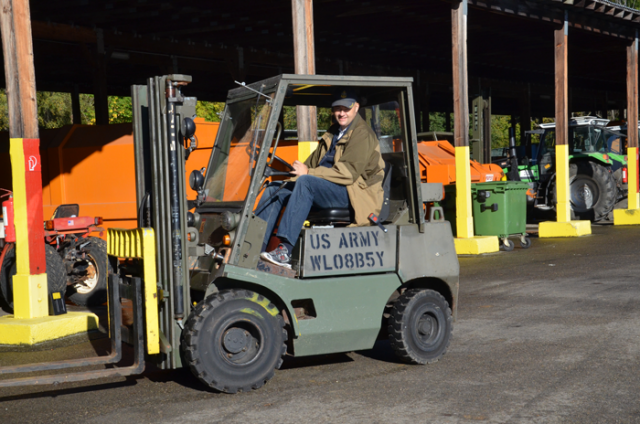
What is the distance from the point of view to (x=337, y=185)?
5.41 meters

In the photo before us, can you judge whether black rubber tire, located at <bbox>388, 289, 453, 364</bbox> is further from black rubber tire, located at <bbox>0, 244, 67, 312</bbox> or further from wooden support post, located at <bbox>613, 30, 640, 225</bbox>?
wooden support post, located at <bbox>613, 30, 640, 225</bbox>

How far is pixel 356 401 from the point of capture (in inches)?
189

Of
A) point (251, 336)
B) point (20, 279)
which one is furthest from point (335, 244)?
point (20, 279)

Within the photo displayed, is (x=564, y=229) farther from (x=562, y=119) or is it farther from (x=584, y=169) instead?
(x=584, y=169)

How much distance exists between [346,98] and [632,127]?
15.1 m

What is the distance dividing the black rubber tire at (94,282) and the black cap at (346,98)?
466 cm

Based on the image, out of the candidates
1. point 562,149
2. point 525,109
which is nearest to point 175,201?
point 562,149

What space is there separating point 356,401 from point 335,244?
114cm

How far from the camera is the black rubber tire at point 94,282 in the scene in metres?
9.15

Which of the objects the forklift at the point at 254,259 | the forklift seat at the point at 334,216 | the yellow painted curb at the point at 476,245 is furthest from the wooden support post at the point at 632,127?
the forklift seat at the point at 334,216

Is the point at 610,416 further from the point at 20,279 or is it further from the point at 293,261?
the point at 20,279

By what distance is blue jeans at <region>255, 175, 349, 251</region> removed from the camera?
5.19 meters

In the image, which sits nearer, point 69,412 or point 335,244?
point 69,412

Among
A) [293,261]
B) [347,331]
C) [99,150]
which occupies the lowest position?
[347,331]
